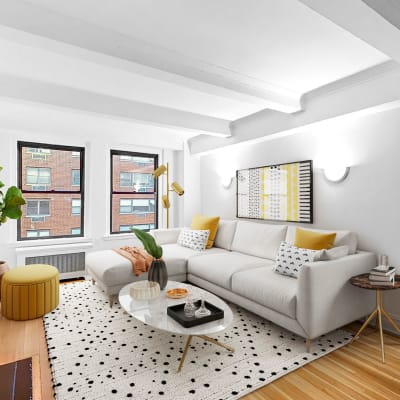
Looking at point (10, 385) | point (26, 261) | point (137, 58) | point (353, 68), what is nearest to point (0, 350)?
point (10, 385)

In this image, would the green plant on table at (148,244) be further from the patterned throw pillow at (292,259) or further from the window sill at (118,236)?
the window sill at (118,236)

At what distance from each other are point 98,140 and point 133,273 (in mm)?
2454

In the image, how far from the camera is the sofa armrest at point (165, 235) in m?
4.59

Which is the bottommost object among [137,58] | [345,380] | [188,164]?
[345,380]

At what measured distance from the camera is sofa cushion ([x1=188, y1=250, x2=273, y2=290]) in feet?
10.3

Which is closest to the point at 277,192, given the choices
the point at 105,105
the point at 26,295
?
the point at 105,105

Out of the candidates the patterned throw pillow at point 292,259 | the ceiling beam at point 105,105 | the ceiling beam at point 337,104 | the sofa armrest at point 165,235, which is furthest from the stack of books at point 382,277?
the sofa armrest at point 165,235

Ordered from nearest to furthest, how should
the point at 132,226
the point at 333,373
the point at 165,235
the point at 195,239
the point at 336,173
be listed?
the point at 333,373 < the point at 336,173 < the point at 195,239 < the point at 165,235 < the point at 132,226

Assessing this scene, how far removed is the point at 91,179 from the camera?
4.66 metres

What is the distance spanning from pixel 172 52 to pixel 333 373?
2.72 m

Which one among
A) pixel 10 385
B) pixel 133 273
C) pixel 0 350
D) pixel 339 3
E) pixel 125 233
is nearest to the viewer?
pixel 10 385

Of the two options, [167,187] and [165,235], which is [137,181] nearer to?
[167,187]

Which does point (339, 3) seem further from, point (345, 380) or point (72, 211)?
point (72, 211)

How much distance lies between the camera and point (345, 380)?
198 cm
